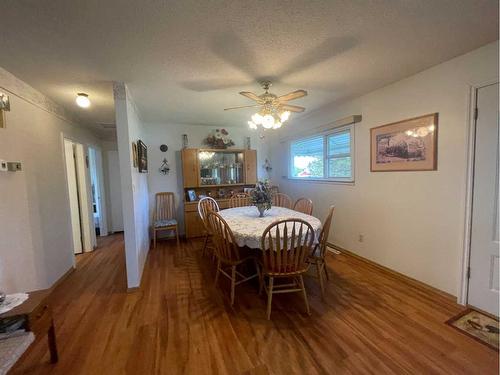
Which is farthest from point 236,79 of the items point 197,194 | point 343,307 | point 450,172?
point 197,194

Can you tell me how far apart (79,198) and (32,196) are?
63.6 inches

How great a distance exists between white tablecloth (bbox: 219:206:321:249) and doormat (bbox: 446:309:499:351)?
4.25ft

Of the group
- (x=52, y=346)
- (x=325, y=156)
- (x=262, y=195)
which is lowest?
(x=52, y=346)

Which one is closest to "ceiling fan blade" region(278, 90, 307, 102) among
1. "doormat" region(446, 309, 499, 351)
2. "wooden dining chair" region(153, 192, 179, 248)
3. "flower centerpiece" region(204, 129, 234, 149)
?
"doormat" region(446, 309, 499, 351)

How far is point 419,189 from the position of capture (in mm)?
2453

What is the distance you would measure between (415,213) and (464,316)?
0.99m

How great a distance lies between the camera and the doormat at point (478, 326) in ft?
5.59

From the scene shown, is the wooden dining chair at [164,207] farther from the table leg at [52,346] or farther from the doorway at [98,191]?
the table leg at [52,346]

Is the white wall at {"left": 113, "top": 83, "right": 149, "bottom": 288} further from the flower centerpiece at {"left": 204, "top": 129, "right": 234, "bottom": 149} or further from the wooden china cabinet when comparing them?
the flower centerpiece at {"left": 204, "top": 129, "right": 234, "bottom": 149}

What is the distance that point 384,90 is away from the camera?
109 inches

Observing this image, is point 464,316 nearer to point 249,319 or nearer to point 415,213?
point 415,213

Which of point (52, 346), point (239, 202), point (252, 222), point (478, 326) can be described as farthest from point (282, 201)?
point (52, 346)

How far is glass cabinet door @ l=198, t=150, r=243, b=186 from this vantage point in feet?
15.5

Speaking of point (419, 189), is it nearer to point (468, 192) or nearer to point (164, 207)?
point (468, 192)
